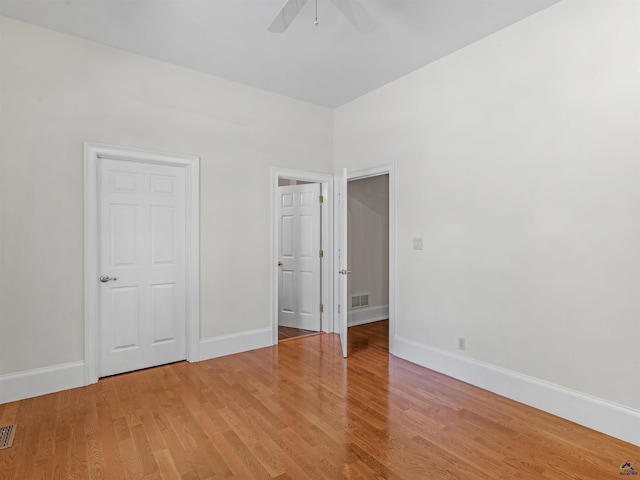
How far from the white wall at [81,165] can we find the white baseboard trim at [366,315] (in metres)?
1.52

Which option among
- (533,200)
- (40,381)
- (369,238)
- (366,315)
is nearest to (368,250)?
(369,238)

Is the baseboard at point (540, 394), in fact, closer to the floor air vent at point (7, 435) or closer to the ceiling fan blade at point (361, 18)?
the ceiling fan blade at point (361, 18)

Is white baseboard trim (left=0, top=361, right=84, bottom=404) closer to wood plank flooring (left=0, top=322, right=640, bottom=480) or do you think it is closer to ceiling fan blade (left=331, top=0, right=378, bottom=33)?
wood plank flooring (left=0, top=322, right=640, bottom=480)

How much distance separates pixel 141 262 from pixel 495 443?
3415mm

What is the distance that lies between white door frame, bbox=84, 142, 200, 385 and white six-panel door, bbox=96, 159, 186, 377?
0.07 metres

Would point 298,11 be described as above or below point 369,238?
above

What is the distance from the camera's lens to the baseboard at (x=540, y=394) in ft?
7.57

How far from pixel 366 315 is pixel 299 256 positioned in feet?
4.79

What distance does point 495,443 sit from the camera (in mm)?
2260

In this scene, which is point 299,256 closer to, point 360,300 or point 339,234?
point 339,234

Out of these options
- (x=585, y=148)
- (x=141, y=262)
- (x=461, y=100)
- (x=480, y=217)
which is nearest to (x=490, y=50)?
(x=461, y=100)

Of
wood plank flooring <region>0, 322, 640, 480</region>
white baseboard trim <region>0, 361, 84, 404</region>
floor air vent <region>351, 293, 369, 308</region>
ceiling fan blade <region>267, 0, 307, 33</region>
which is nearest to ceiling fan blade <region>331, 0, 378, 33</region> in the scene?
ceiling fan blade <region>267, 0, 307, 33</region>

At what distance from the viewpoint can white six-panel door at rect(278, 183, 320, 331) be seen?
15.8 feet

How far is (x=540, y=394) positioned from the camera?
8.86 feet
